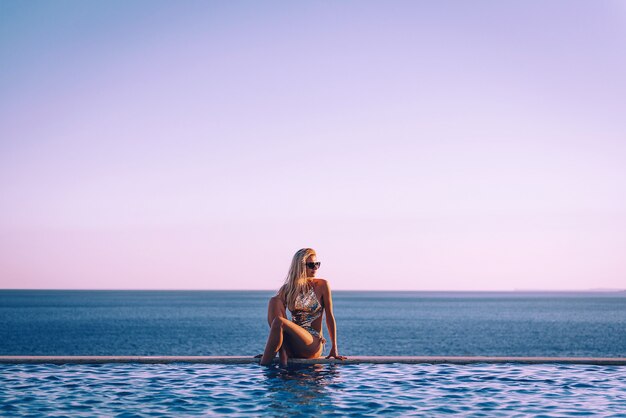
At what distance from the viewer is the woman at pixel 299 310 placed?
32.9 ft

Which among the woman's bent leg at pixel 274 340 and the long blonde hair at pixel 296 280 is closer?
the woman's bent leg at pixel 274 340

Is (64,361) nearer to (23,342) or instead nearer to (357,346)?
(357,346)

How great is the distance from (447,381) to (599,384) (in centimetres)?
235

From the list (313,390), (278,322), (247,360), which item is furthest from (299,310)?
(247,360)

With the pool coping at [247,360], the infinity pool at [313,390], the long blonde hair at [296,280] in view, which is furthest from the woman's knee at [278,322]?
the pool coping at [247,360]

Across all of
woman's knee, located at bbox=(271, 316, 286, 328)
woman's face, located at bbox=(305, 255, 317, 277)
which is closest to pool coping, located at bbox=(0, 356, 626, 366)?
woman's knee, located at bbox=(271, 316, 286, 328)

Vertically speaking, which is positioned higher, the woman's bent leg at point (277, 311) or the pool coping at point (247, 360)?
the woman's bent leg at point (277, 311)

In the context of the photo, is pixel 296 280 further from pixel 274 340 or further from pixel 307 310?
pixel 274 340

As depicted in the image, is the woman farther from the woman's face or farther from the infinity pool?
the infinity pool

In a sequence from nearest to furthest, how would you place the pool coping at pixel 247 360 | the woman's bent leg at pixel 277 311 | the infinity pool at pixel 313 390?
the infinity pool at pixel 313 390
the woman's bent leg at pixel 277 311
the pool coping at pixel 247 360

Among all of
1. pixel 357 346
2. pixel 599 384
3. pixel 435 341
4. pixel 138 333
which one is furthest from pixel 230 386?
pixel 138 333

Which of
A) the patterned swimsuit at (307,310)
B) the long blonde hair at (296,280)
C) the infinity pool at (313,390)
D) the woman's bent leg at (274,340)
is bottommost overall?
the infinity pool at (313,390)

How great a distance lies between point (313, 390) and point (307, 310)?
162 cm

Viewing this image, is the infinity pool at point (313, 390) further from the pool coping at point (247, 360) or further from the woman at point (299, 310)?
the woman at point (299, 310)
